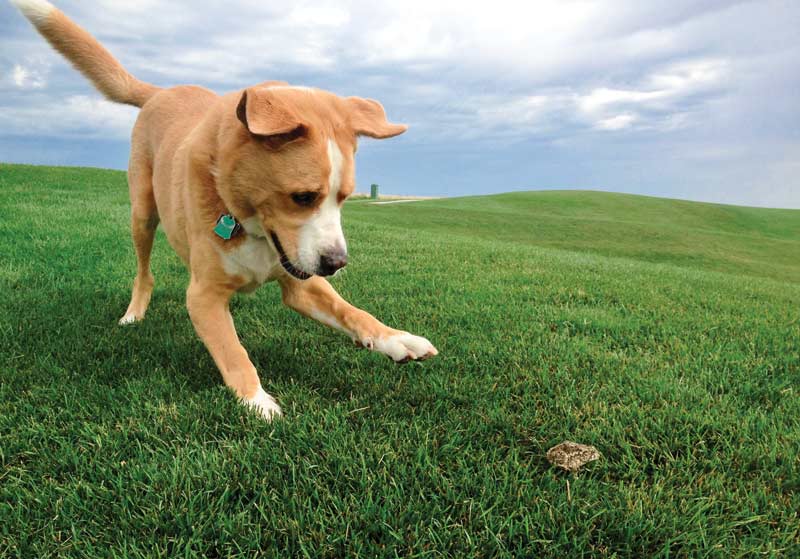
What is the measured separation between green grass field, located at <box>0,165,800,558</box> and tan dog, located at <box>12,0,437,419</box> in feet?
0.91

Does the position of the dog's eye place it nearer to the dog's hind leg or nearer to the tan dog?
the tan dog

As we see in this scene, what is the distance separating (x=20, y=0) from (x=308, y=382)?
3.99 m

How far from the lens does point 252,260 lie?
3193mm

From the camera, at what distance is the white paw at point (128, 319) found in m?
4.55

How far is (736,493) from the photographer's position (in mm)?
2248

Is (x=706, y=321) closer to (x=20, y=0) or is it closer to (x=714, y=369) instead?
(x=714, y=369)

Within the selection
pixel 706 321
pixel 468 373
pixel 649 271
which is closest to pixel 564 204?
pixel 649 271

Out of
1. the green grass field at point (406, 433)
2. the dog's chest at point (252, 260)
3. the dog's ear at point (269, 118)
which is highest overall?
the dog's ear at point (269, 118)

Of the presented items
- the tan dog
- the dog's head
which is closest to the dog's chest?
the tan dog

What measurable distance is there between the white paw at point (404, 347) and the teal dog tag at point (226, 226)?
100cm

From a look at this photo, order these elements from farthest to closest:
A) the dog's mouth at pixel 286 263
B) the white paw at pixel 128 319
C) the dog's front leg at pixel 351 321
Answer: the white paw at pixel 128 319, the dog's front leg at pixel 351 321, the dog's mouth at pixel 286 263

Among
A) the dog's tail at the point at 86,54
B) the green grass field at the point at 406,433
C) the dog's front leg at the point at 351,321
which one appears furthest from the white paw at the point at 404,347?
the dog's tail at the point at 86,54

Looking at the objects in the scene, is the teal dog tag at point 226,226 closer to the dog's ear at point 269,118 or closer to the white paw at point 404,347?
the dog's ear at point 269,118

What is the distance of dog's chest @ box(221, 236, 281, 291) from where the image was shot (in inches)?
124
